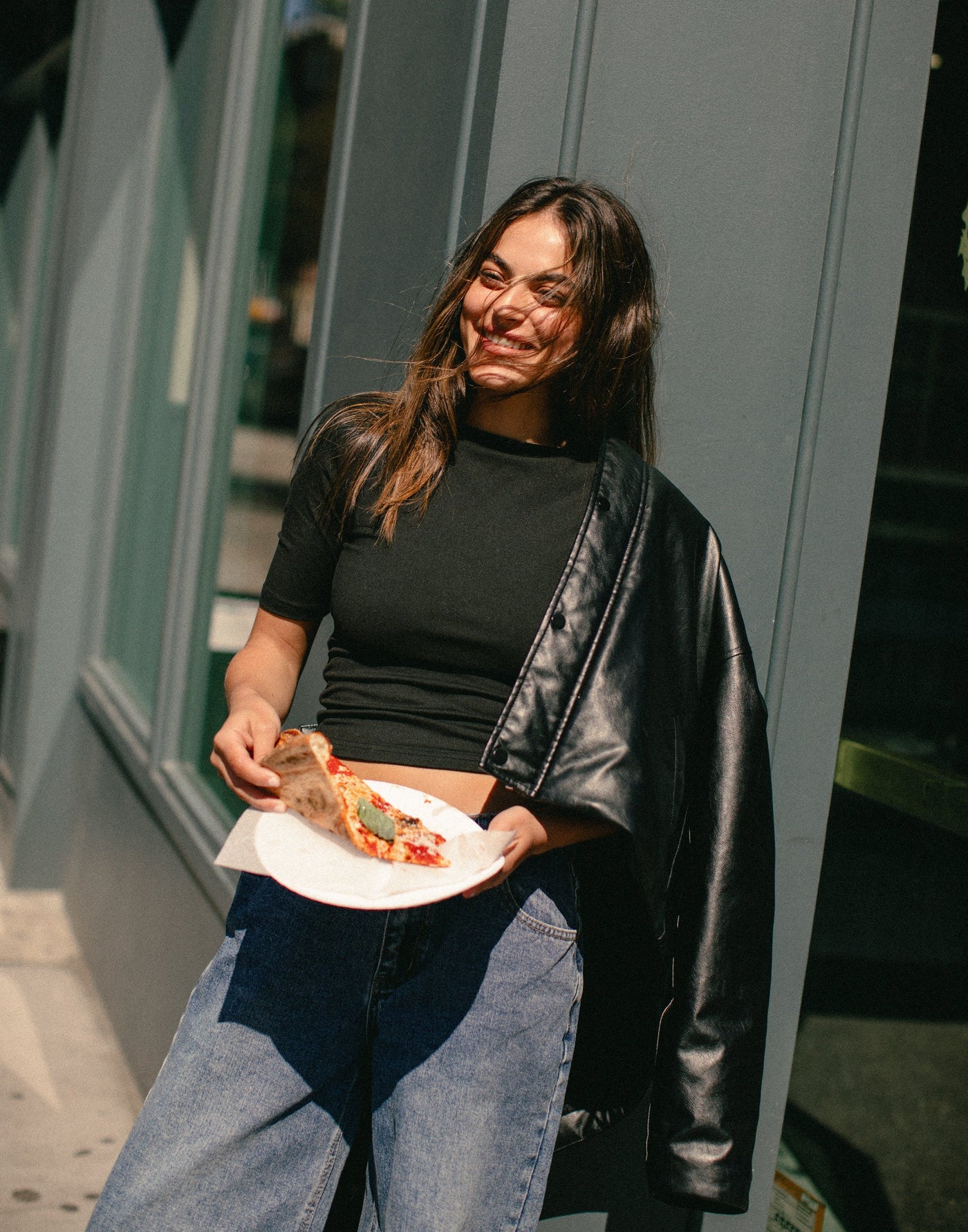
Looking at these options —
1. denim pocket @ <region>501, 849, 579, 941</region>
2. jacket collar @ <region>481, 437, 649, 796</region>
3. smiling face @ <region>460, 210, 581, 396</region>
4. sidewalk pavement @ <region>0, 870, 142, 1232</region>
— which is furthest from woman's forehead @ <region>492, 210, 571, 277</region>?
sidewalk pavement @ <region>0, 870, 142, 1232</region>

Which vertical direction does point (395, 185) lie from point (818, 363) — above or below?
above

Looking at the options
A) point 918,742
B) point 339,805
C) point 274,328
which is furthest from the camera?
point 274,328

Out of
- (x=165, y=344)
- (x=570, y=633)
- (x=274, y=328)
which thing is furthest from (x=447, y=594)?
(x=165, y=344)

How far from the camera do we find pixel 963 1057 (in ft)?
9.11

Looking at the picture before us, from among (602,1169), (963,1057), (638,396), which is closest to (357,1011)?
(602,1169)

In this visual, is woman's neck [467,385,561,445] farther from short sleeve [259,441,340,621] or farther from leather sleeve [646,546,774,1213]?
leather sleeve [646,546,774,1213]

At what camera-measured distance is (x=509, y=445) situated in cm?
192

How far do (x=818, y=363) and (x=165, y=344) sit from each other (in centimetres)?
301

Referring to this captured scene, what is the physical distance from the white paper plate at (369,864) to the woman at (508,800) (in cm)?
6

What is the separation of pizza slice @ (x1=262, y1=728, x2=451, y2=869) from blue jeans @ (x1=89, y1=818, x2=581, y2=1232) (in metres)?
0.16

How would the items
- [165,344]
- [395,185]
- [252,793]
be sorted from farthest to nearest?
[165,344] → [395,185] → [252,793]

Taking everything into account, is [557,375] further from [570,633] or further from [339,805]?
[339,805]

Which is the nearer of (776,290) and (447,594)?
(447,594)

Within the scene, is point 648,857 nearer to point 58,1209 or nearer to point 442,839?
point 442,839
